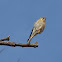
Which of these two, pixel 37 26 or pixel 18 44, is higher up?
pixel 37 26

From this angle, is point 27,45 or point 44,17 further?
point 44,17

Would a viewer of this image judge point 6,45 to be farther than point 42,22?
No

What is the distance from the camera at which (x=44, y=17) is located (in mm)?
8289

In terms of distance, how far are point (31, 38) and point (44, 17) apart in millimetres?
1363

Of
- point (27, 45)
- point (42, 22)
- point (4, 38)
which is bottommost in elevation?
point (27, 45)

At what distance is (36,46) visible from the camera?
309 inches

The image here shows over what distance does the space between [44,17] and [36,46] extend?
1539 mm

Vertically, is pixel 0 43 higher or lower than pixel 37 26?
lower

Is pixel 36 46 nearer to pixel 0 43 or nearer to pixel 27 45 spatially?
pixel 27 45

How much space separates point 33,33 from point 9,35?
125cm

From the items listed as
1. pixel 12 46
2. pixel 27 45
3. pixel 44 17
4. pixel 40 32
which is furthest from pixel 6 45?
pixel 44 17

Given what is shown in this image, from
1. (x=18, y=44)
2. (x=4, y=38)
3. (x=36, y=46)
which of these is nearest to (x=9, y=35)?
(x=4, y=38)

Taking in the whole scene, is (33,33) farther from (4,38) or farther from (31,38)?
(4,38)

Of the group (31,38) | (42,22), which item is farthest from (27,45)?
(42,22)
